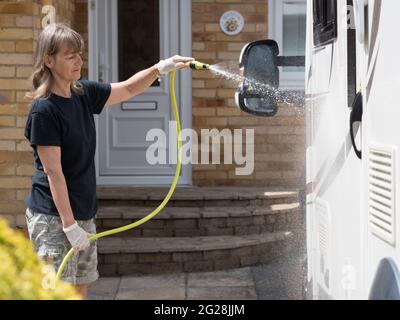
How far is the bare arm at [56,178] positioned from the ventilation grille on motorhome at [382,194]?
6.49 ft

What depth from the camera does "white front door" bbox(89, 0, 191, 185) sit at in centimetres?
1005

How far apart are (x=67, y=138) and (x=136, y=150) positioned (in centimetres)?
567

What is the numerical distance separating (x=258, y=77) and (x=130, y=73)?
20.1 ft

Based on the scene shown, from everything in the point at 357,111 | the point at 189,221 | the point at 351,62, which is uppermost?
the point at 351,62

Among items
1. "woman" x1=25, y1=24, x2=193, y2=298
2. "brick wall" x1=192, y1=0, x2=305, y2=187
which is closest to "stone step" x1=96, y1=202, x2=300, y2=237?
"brick wall" x1=192, y1=0, x2=305, y2=187

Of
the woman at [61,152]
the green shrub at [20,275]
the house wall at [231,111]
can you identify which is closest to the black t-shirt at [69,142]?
the woman at [61,152]

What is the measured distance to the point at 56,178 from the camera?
442 cm

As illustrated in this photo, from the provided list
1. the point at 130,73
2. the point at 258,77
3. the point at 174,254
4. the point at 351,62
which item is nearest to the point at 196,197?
the point at 174,254

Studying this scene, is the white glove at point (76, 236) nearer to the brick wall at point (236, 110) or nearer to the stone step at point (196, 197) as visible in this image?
the stone step at point (196, 197)

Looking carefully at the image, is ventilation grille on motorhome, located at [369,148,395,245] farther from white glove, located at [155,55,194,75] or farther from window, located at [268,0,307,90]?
window, located at [268,0,307,90]

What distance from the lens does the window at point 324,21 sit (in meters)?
3.52

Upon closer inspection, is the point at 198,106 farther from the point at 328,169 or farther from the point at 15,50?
the point at 328,169

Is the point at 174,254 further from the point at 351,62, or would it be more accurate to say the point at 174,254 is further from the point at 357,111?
the point at 357,111

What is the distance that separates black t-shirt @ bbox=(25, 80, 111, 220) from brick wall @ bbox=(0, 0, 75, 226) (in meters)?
3.35
